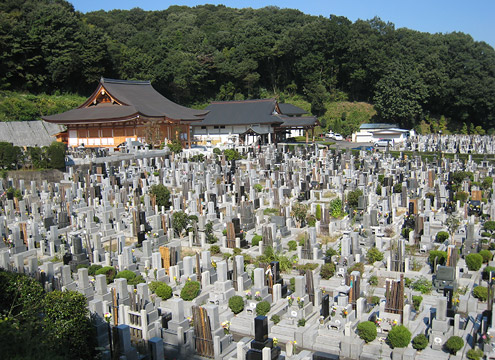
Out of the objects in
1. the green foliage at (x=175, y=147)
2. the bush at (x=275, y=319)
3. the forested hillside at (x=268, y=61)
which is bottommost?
the bush at (x=275, y=319)

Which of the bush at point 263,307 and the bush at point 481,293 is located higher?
the bush at point 481,293

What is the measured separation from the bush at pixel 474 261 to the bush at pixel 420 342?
4.83 metres

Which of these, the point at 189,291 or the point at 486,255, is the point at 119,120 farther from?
the point at 486,255

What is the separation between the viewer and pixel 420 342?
29.8ft

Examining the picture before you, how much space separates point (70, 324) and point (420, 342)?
6518 mm

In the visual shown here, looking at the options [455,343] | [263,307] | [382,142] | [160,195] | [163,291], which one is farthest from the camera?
[382,142]

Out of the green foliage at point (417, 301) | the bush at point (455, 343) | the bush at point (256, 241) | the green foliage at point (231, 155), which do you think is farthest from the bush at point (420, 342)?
the green foliage at point (231, 155)

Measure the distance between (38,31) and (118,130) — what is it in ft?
61.0

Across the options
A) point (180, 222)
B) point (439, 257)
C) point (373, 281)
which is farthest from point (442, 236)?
point (180, 222)

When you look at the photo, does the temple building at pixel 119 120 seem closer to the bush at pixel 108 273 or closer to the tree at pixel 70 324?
the bush at pixel 108 273

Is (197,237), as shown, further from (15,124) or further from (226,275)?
(15,124)

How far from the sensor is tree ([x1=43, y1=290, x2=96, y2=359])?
8258 mm

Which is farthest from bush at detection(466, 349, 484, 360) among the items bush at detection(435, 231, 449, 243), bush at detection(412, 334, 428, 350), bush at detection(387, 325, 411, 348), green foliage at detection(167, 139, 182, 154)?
green foliage at detection(167, 139, 182, 154)

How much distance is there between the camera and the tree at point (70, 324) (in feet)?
27.1
